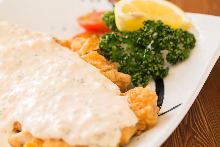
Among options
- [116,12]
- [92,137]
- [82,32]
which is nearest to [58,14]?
[82,32]

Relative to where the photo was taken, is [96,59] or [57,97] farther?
[96,59]

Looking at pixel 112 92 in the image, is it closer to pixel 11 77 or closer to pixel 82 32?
pixel 11 77

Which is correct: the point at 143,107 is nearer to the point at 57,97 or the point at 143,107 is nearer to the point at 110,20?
the point at 57,97

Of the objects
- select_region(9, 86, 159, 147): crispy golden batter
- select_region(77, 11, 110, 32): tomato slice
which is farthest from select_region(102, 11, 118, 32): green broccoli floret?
select_region(9, 86, 159, 147): crispy golden batter

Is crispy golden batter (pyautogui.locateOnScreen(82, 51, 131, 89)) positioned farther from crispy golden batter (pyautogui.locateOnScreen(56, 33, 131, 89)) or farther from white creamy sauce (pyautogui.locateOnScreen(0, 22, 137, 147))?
white creamy sauce (pyautogui.locateOnScreen(0, 22, 137, 147))

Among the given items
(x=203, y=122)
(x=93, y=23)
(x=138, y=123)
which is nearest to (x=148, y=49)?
(x=203, y=122)

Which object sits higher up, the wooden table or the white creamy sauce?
the white creamy sauce
